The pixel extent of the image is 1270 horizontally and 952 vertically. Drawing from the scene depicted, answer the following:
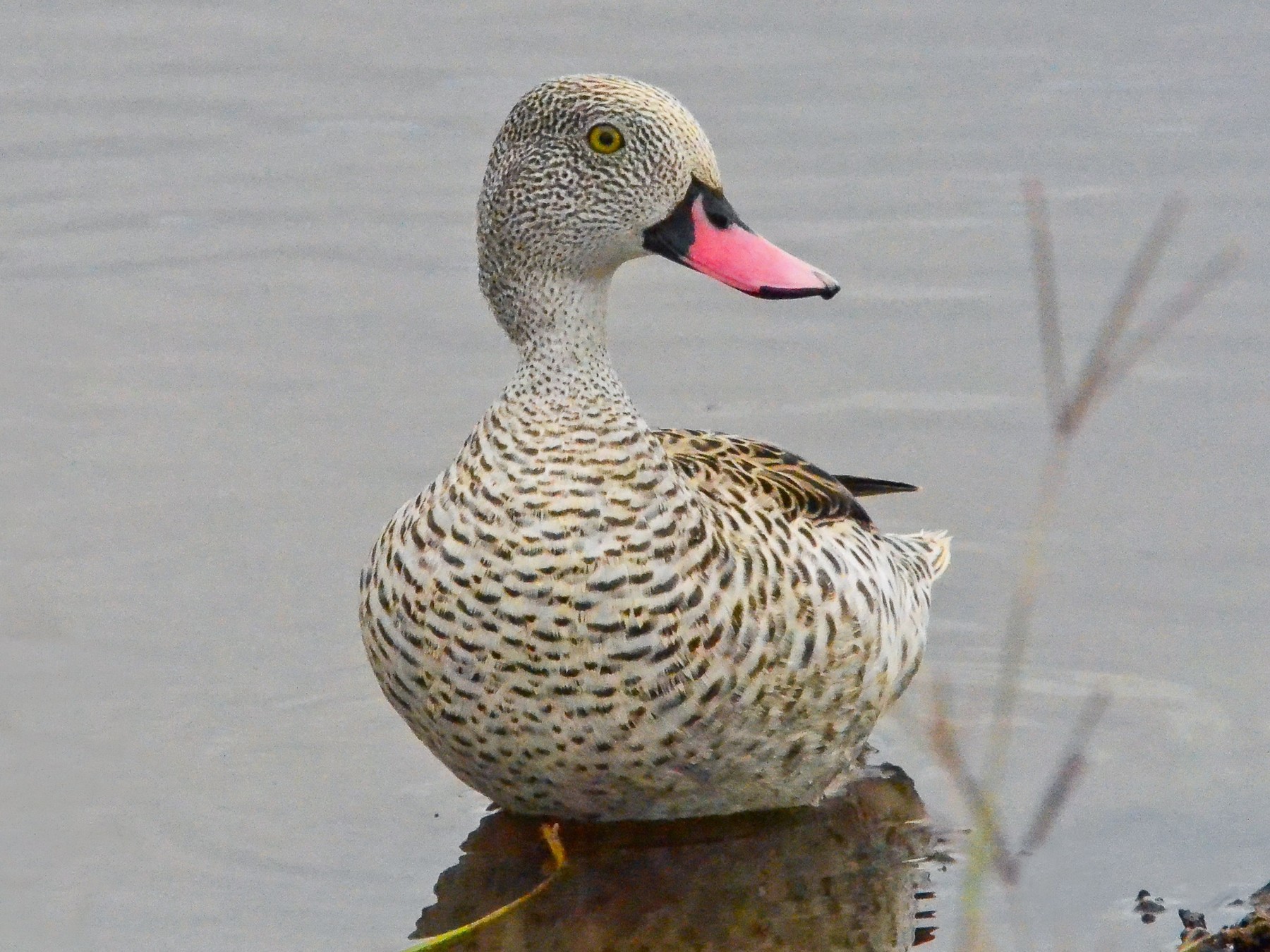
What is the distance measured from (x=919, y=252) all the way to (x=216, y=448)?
9.91 feet

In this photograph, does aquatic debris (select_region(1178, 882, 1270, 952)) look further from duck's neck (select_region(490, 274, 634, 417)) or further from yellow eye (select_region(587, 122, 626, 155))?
yellow eye (select_region(587, 122, 626, 155))

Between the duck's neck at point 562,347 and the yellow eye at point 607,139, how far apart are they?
310 mm

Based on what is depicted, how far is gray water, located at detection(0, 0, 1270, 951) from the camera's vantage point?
581 cm

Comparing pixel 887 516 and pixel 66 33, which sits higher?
pixel 66 33

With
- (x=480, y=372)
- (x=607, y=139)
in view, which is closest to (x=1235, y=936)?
(x=607, y=139)

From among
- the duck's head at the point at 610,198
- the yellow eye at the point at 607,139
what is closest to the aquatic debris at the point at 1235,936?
the duck's head at the point at 610,198

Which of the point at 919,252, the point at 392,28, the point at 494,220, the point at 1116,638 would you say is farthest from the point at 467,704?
the point at 392,28

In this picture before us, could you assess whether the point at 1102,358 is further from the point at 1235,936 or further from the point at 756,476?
the point at 756,476

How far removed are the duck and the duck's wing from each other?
0.06 m

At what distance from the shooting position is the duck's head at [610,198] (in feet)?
16.7

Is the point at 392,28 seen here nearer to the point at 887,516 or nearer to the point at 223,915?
the point at 887,516

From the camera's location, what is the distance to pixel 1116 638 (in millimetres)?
6684

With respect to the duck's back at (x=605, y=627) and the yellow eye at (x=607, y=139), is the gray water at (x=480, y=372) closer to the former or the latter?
the duck's back at (x=605, y=627)

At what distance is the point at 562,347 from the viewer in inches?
203
